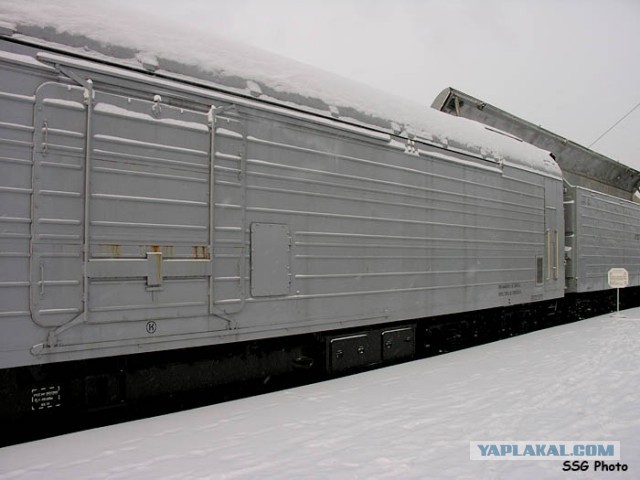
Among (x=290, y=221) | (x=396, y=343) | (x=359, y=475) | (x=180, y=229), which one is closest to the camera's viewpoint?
(x=359, y=475)

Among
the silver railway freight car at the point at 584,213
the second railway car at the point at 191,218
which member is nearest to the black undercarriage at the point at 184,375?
the second railway car at the point at 191,218

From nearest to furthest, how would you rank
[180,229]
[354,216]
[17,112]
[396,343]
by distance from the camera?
[17,112] → [180,229] → [354,216] → [396,343]

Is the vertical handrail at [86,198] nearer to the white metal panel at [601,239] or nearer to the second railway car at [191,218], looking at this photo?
the second railway car at [191,218]

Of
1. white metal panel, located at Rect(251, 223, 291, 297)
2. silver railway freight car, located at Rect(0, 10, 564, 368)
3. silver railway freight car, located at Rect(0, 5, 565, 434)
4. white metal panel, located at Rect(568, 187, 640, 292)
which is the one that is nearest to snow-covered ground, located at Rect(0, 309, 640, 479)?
silver railway freight car, located at Rect(0, 5, 565, 434)

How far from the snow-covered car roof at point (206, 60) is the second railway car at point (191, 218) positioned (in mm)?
19

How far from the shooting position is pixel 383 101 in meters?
6.09

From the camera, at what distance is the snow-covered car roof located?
3510mm

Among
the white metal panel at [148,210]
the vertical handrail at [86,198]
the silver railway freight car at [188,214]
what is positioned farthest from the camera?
the white metal panel at [148,210]

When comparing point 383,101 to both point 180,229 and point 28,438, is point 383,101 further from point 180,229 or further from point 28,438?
point 28,438

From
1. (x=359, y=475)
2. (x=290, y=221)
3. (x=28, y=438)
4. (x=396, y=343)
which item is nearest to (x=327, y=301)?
(x=290, y=221)

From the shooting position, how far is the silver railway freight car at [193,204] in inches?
132

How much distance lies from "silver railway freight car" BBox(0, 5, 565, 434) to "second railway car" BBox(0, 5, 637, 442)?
0.04 ft

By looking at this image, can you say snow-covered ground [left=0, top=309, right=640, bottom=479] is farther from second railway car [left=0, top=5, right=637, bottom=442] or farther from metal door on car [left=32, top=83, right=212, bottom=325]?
metal door on car [left=32, top=83, right=212, bottom=325]

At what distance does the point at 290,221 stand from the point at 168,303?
142 centimetres
